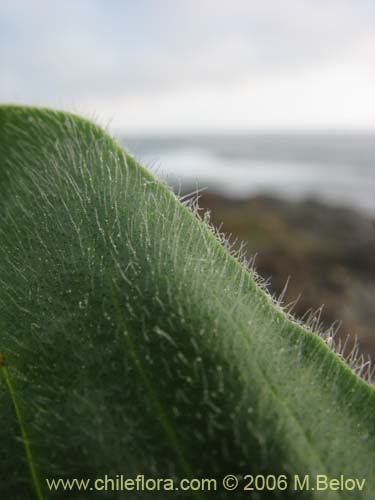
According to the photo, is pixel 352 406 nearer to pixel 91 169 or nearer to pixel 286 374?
pixel 286 374

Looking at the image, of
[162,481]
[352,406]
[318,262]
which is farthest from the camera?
[318,262]

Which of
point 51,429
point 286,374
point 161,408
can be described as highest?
point 286,374

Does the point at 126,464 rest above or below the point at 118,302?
below

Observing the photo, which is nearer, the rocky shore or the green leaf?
the green leaf

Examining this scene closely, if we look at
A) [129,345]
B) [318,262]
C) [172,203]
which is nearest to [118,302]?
[129,345]

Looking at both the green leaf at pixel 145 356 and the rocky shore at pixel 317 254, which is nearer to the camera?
the green leaf at pixel 145 356

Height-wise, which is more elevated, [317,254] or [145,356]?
[317,254]

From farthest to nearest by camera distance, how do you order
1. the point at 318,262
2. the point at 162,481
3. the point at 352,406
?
the point at 318,262, the point at 352,406, the point at 162,481

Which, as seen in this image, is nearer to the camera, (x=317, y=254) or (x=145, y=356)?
(x=145, y=356)
